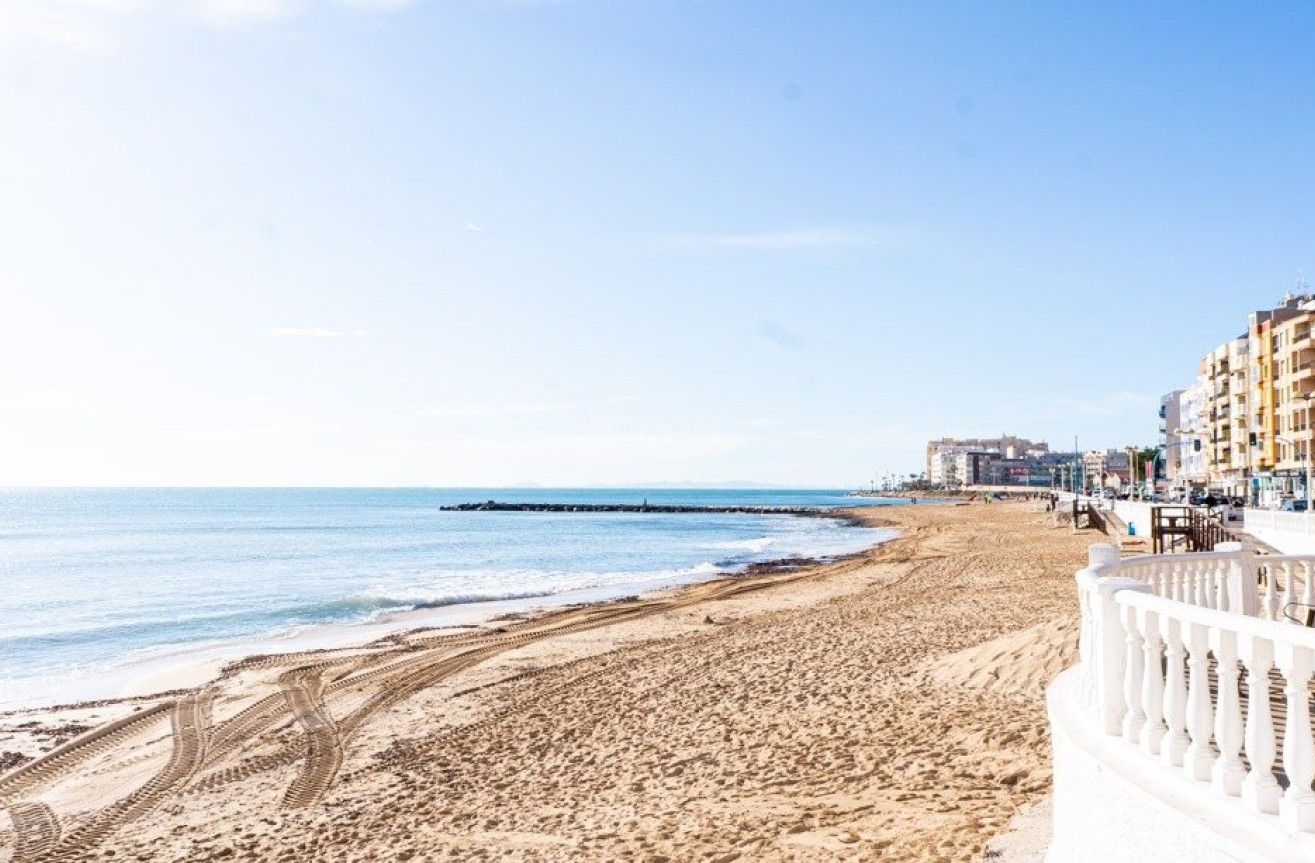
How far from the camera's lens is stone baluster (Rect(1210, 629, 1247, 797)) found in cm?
336

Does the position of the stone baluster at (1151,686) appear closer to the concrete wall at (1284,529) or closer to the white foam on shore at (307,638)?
the white foam on shore at (307,638)

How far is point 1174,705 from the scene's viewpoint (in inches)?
148

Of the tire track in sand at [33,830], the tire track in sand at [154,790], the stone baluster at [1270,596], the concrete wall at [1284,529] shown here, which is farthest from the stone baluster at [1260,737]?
the concrete wall at [1284,529]

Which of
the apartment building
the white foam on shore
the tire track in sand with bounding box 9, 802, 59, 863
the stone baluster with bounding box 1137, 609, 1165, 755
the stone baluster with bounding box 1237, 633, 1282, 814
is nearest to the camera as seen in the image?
the stone baluster with bounding box 1237, 633, 1282, 814

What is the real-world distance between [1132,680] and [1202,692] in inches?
19.7

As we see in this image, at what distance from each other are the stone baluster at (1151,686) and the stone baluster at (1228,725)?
16.9 inches

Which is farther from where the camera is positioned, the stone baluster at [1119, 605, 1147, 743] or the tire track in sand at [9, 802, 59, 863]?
the tire track in sand at [9, 802, 59, 863]

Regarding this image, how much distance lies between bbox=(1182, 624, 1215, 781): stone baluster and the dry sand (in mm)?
2994

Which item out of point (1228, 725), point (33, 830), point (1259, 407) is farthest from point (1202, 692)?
point (1259, 407)

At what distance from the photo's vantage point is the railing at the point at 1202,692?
3.12 meters

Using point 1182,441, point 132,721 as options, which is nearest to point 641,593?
point 132,721

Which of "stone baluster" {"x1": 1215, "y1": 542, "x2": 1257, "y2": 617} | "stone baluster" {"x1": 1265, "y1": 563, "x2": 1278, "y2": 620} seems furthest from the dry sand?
"stone baluster" {"x1": 1265, "y1": 563, "x2": 1278, "y2": 620}

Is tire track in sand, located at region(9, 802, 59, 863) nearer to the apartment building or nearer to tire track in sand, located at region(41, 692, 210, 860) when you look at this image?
tire track in sand, located at region(41, 692, 210, 860)

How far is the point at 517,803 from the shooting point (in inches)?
357
